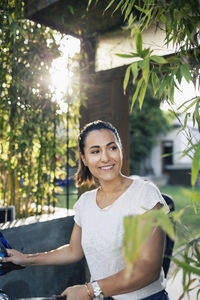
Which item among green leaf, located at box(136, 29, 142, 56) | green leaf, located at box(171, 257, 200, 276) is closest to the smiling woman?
green leaf, located at box(136, 29, 142, 56)

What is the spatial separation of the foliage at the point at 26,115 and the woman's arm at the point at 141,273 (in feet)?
4.19

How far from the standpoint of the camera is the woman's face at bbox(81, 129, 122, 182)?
1.52m

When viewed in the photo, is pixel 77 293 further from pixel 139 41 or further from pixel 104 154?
pixel 139 41

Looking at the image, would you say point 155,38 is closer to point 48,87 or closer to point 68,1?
point 68,1

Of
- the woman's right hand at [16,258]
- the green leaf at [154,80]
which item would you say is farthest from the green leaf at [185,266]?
the woman's right hand at [16,258]

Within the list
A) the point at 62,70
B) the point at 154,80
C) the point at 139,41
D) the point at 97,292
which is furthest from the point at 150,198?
the point at 62,70

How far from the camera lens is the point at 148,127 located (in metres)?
19.0

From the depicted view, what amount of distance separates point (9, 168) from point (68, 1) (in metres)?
1.32

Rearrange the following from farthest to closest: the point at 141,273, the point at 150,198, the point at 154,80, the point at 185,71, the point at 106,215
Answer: the point at 106,215 → the point at 150,198 → the point at 141,273 → the point at 154,80 → the point at 185,71

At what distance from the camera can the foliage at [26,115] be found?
215 centimetres

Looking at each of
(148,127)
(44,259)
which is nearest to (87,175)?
(44,259)

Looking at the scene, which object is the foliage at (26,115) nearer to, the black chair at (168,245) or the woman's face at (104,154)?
the woman's face at (104,154)

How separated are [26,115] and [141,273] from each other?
5.01ft

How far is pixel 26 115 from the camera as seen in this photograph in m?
2.25
